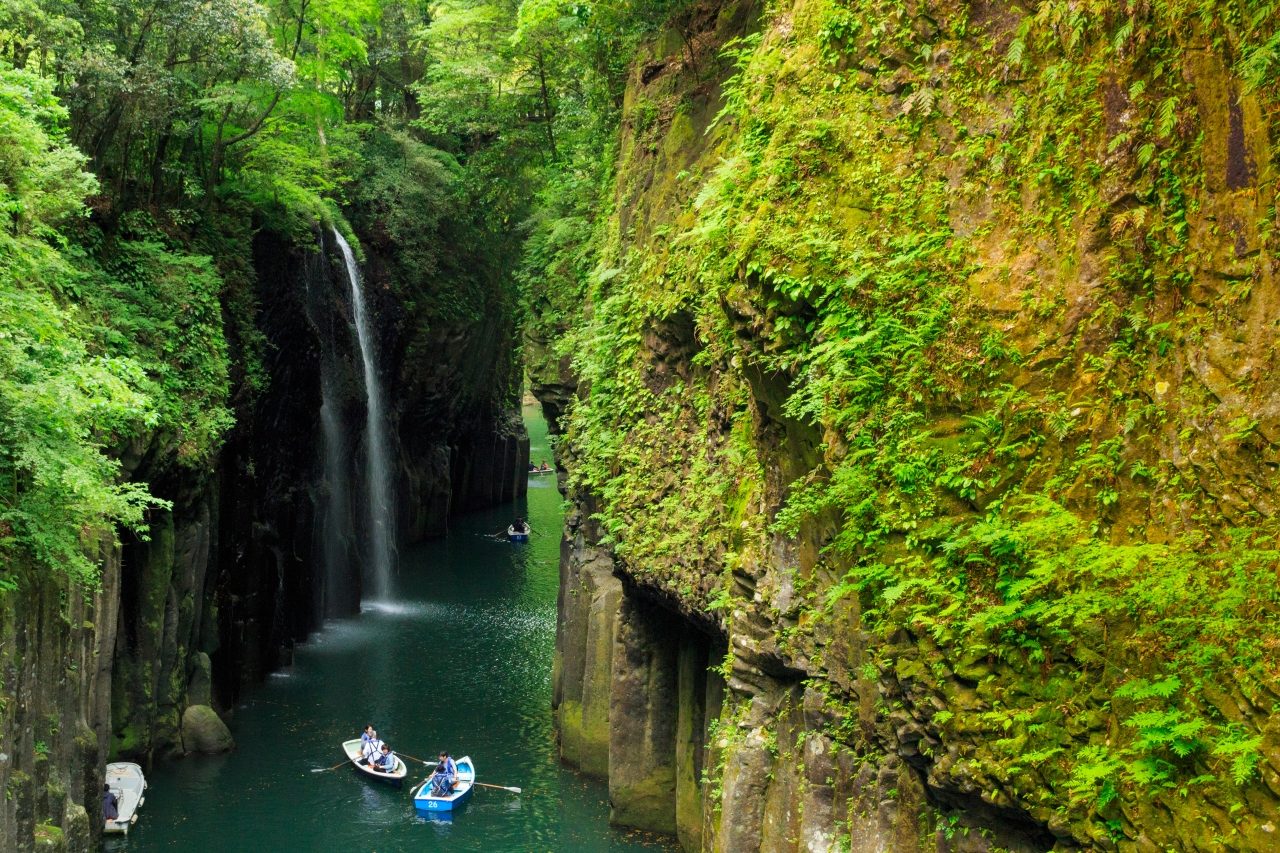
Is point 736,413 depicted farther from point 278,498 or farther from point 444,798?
point 278,498

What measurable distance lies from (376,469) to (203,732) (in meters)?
17.4

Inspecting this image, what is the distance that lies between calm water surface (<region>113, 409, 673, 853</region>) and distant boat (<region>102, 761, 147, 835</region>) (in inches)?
13.5

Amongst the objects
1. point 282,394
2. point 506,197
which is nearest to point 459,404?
point 506,197

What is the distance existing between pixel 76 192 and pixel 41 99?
62.4 inches

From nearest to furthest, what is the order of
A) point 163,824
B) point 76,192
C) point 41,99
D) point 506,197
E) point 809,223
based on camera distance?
1. point 809,223
2. point 41,99
3. point 76,192
4. point 163,824
5. point 506,197

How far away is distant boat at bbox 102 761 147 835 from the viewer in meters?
19.0

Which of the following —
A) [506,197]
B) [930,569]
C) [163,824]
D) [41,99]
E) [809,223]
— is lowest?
[163,824]

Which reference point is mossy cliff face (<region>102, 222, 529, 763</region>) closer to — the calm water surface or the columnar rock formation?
the columnar rock formation

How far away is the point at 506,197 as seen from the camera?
3553 centimetres

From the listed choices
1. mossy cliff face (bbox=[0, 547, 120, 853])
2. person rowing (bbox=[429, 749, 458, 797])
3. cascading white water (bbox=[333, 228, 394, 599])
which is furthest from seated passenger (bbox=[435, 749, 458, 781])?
cascading white water (bbox=[333, 228, 394, 599])

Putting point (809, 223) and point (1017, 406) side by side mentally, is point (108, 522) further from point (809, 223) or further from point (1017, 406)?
point (1017, 406)

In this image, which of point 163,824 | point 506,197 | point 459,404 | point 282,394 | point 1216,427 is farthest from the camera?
point 459,404

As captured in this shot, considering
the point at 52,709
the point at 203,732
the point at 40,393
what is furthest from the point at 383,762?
the point at 40,393

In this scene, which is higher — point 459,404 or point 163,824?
point 459,404
